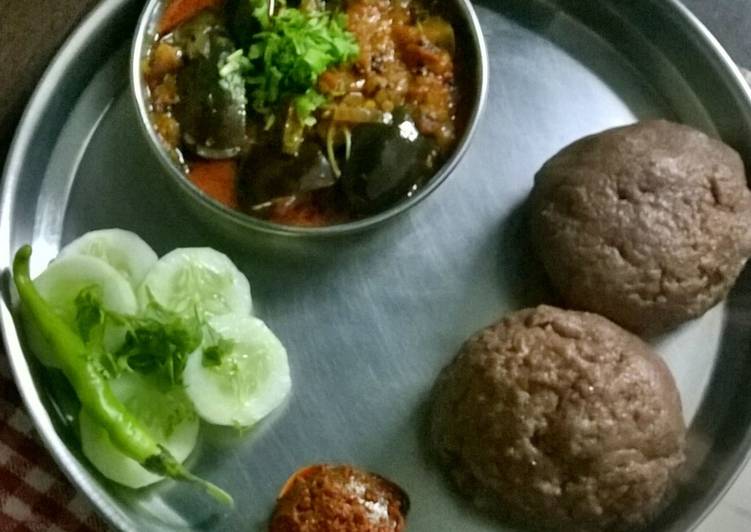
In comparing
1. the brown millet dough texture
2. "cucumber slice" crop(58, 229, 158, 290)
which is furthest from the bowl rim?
the brown millet dough texture

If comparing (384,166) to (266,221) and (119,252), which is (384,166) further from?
(119,252)

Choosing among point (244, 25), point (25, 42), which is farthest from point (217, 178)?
point (25, 42)

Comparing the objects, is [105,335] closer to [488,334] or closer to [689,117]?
[488,334]

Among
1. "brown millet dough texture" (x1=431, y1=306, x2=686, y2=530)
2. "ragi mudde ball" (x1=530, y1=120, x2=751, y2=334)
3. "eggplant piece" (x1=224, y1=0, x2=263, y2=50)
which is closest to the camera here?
"brown millet dough texture" (x1=431, y1=306, x2=686, y2=530)

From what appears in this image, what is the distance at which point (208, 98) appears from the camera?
1876mm

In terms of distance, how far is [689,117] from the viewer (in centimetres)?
208

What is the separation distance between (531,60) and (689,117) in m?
0.33

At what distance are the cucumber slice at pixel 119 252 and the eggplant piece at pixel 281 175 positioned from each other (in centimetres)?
20

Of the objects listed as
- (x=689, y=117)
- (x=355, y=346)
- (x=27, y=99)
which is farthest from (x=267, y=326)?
(x=689, y=117)

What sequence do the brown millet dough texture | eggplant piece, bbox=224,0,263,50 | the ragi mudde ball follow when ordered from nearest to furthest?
the brown millet dough texture < the ragi mudde ball < eggplant piece, bbox=224,0,263,50

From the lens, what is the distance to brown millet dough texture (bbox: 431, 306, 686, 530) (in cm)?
167

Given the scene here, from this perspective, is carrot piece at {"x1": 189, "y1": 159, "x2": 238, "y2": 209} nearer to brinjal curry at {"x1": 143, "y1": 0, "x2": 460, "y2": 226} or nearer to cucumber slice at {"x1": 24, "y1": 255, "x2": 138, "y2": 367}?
brinjal curry at {"x1": 143, "y1": 0, "x2": 460, "y2": 226}

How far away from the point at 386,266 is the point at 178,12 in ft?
1.97

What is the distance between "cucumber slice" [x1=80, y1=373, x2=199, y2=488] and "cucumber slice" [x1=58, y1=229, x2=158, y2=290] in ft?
0.60
